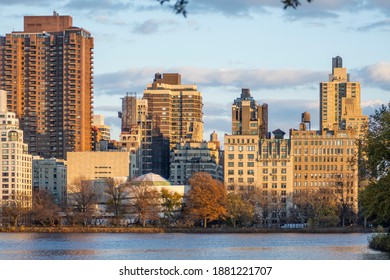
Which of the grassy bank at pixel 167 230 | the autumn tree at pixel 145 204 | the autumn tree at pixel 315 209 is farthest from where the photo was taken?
the autumn tree at pixel 145 204

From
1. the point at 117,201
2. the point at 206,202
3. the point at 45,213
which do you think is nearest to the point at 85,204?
the point at 117,201

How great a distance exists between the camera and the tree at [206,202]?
172875 millimetres

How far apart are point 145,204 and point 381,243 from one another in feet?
298

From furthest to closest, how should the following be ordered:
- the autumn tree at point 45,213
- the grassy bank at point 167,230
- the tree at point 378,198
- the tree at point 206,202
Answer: the autumn tree at point 45,213, the tree at point 206,202, the grassy bank at point 167,230, the tree at point 378,198

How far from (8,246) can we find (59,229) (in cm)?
5776

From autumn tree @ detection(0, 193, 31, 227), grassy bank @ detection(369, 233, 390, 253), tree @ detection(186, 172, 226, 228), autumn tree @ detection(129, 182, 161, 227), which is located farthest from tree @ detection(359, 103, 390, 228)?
autumn tree @ detection(0, 193, 31, 227)

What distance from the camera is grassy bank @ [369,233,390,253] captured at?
87.9 m

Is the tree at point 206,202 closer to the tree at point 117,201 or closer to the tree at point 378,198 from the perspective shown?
the tree at point 117,201

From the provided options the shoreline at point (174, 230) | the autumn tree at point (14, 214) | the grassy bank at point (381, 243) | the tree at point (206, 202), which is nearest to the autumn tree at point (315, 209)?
the shoreline at point (174, 230)

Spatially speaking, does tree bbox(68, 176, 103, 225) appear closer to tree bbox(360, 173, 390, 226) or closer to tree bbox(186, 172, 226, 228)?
tree bbox(186, 172, 226, 228)

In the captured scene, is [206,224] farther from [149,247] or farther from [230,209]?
[149,247]

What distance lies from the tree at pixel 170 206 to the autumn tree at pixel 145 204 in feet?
2.97

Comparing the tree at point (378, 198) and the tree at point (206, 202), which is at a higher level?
the tree at point (378, 198)

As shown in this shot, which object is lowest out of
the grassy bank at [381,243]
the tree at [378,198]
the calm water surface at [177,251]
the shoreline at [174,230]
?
the shoreline at [174,230]
